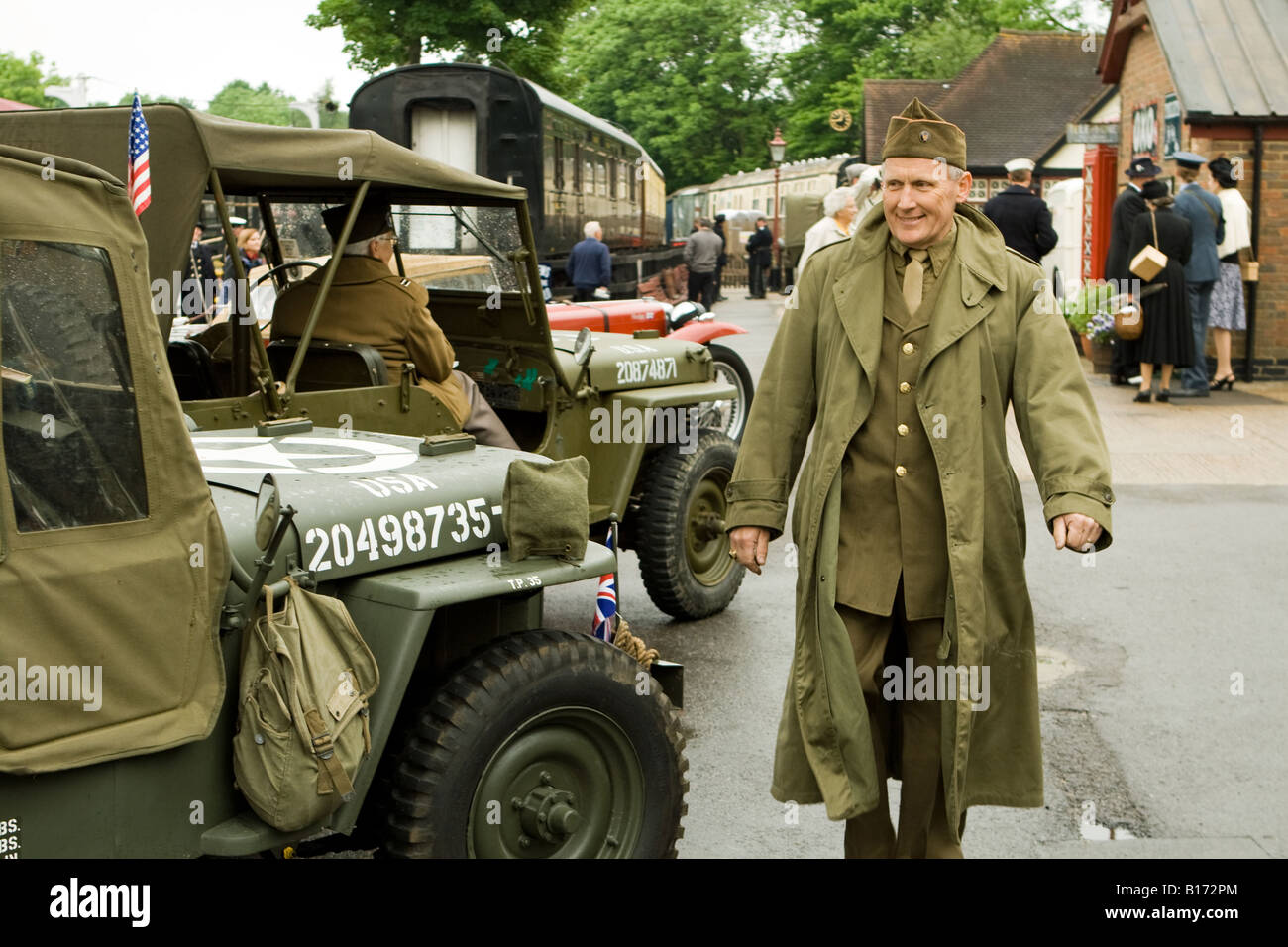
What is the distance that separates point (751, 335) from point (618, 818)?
2044 centimetres

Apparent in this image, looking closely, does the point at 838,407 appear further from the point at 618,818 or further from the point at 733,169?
the point at 733,169

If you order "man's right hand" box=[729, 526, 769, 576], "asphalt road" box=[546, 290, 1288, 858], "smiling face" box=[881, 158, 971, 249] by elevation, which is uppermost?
"smiling face" box=[881, 158, 971, 249]

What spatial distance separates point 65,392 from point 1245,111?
16.0 m

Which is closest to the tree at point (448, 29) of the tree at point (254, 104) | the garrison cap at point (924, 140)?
the garrison cap at point (924, 140)

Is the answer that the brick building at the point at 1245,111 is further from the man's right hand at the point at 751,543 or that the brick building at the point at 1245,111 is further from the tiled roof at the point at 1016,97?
the tiled roof at the point at 1016,97

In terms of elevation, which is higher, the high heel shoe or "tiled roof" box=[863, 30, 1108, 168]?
"tiled roof" box=[863, 30, 1108, 168]

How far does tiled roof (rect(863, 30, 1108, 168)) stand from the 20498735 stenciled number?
32.3 meters

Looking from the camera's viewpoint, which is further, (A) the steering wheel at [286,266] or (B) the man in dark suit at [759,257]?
(B) the man in dark suit at [759,257]

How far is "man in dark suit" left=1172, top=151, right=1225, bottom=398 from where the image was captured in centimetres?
1486

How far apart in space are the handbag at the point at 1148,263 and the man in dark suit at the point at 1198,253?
0.77m

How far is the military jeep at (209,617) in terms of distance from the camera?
272 cm

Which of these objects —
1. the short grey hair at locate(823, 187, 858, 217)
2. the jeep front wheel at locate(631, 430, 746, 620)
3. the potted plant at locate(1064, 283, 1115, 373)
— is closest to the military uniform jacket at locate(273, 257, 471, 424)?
the jeep front wheel at locate(631, 430, 746, 620)

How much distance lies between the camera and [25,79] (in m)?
77.6

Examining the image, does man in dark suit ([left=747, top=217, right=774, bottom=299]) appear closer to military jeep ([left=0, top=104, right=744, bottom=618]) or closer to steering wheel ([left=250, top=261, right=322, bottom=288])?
military jeep ([left=0, top=104, right=744, bottom=618])
